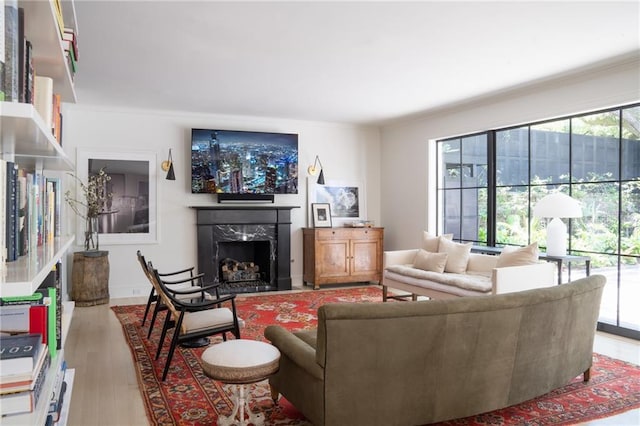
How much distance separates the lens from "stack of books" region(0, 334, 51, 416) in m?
1.16

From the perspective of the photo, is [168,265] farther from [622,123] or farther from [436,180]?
[622,123]

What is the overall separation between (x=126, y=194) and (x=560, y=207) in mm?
5447

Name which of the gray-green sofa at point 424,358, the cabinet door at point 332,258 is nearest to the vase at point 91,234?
the cabinet door at point 332,258

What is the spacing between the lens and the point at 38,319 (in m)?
1.45

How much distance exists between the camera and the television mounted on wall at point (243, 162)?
6.82m

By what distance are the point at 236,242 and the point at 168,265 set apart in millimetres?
1054

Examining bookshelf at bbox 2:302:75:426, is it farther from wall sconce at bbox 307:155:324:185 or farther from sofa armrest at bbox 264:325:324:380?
wall sconce at bbox 307:155:324:185

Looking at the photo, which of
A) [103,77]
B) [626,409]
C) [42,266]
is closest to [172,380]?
[42,266]

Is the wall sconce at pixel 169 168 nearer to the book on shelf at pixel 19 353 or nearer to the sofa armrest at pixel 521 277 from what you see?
the sofa armrest at pixel 521 277

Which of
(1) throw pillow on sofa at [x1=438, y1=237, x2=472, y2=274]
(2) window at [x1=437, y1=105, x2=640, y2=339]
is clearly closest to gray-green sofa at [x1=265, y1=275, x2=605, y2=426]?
(2) window at [x1=437, y1=105, x2=640, y2=339]

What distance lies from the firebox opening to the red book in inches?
216

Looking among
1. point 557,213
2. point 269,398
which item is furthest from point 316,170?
point 269,398

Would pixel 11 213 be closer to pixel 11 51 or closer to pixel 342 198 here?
pixel 11 51

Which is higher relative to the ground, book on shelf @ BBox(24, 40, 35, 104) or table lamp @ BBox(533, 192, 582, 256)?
book on shelf @ BBox(24, 40, 35, 104)
